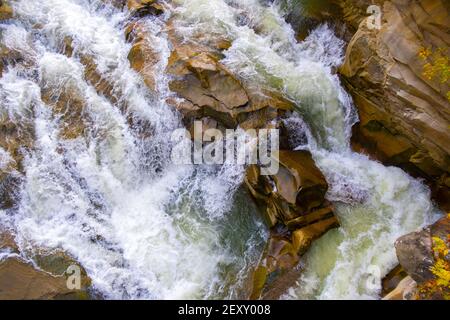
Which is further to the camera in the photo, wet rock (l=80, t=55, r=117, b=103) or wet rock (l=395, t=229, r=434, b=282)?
wet rock (l=80, t=55, r=117, b=103)

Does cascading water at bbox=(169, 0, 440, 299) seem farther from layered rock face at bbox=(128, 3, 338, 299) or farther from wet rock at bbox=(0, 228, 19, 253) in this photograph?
wet rock at bbox=(0, 228, 19, 253)

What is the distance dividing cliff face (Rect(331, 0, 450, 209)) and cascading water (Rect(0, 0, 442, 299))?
1.14 feet

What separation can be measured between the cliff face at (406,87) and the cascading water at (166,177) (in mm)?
348

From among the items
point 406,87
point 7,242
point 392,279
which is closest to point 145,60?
point 7,242

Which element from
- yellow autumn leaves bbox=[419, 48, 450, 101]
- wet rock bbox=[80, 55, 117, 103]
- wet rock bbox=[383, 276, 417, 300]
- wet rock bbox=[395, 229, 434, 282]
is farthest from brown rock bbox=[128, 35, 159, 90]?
wet rock bbox=[383, 276, 417, 300]

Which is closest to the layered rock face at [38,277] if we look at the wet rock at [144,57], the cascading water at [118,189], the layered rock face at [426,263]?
the cascading water at [118,189]

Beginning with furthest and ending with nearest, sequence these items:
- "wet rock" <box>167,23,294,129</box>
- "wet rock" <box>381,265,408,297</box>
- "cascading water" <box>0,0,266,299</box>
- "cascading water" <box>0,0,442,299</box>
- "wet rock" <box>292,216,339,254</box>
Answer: "wet rock" <box>167,23,294,129</box> < "cascading water" <box>0,0,266,299</box> < "cascading water" <box>0,0,442,299</box> < "wet rock" <box>292,216,339,254</box> < "wet rock" <box>381,265,408,297</box>

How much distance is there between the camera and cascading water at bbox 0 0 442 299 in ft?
23.0

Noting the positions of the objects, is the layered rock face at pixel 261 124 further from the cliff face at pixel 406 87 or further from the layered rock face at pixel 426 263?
the layered rock face at pixel 426 263

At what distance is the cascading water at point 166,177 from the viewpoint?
7.01m

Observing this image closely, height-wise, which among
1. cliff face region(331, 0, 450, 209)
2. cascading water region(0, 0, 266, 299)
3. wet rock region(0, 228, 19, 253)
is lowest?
wet rock region(0, 228, 19, 253)

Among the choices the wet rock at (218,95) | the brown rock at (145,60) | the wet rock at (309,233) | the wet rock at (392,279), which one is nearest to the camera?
the wet rock at (392,279)

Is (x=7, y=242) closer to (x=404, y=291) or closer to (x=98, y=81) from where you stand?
(x=98, y=81)
